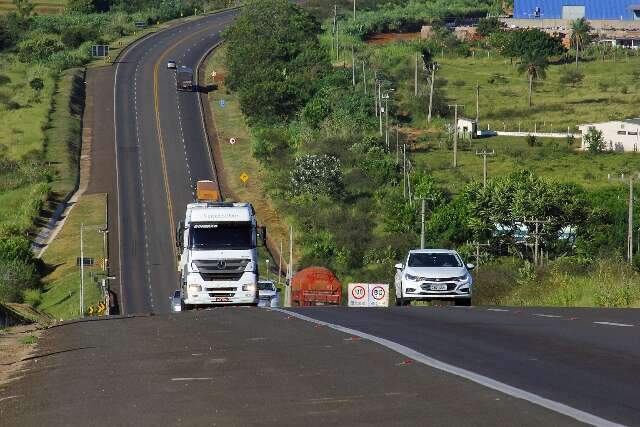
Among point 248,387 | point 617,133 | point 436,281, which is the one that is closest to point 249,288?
point 436,281

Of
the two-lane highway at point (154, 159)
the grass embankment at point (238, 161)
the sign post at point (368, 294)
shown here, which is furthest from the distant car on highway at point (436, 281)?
the grass embankment at point (238, 161)

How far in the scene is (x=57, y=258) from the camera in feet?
297

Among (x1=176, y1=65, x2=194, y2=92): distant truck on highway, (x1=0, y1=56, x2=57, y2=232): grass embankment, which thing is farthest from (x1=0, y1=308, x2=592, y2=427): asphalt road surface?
(x1=176, y1=65, x2=194, y2=92): distant truck on highway

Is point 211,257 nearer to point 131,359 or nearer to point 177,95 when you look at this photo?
point 131,359

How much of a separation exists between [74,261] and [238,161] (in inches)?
1224

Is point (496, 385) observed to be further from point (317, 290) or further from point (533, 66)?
point (533, 66)

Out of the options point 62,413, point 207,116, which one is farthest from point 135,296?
point 62,413

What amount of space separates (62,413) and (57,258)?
3088 inches

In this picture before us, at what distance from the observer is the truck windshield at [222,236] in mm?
37656

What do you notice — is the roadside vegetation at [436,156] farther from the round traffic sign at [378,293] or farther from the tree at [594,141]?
the round traffic sign at [378,293]

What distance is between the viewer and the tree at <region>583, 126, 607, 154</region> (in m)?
123

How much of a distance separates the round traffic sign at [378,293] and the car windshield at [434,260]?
20079mm

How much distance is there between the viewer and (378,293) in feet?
191

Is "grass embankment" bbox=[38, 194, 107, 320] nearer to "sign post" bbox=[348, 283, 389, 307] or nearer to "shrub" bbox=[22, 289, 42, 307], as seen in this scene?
"shrub" bbox=[22, 289, 42, 307]
